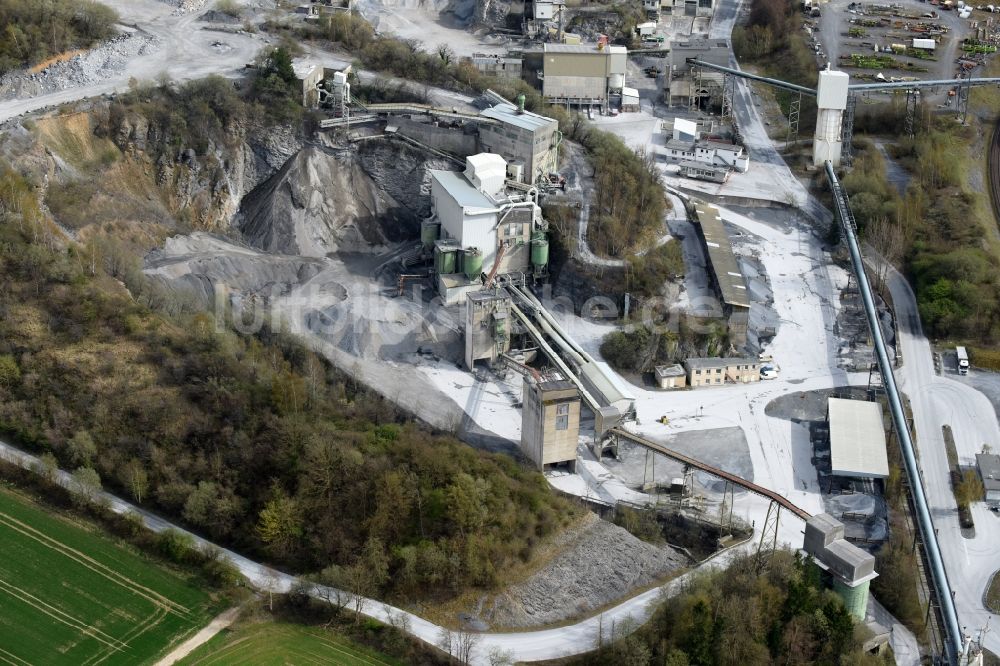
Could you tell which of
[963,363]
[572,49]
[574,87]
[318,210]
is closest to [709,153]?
[574,87]

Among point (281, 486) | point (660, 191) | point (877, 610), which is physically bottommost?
point (877, 610)

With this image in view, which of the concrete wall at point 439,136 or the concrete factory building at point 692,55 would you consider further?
the concrete factory building at point 692,55

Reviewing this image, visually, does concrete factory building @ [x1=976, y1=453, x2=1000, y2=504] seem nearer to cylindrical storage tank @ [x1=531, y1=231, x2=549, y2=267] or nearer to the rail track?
the rail track

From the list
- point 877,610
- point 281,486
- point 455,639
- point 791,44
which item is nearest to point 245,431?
point 281,486

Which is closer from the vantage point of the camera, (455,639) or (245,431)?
(455,639)

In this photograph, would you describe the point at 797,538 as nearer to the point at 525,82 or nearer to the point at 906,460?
the point at 906,460

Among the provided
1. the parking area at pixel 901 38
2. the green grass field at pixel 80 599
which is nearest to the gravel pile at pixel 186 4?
the parking area at pixel 901 38

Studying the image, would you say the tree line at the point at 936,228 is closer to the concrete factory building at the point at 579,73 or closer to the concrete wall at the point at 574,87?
the concrete factory building at the point at 579,73
